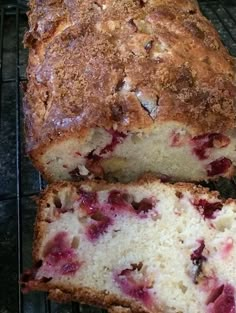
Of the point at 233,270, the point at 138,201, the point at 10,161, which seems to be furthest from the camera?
the point at 10,161

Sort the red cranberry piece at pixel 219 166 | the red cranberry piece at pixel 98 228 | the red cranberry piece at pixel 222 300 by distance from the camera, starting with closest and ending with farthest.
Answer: the red cranberry piece at pixel 222 300
the red cranberry piece at pixel 98 228
the red cranberry piece at pixel 219 166

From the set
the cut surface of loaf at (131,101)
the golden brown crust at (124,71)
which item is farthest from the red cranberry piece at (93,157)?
the golden brown crust at (124,71)

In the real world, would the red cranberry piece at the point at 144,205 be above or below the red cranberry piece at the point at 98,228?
above

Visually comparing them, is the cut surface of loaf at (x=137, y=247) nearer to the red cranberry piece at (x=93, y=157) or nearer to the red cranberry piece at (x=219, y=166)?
the red cranberry piece at (x=93, y=157)

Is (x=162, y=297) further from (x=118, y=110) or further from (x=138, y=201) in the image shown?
(x=118, y=110)

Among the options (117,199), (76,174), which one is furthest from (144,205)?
(76,174)

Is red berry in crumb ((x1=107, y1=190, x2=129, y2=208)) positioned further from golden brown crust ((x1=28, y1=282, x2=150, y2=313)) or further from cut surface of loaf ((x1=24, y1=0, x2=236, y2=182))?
golden brown crust ((x1=28, y1=282, x2=150, y2=313))

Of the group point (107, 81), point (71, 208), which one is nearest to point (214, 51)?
point (107, 81)
